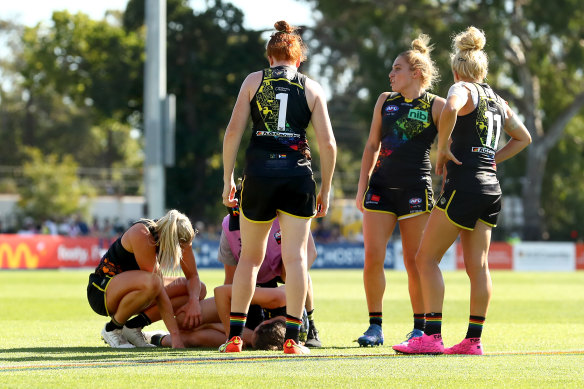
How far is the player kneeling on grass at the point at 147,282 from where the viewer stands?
7.71 metres

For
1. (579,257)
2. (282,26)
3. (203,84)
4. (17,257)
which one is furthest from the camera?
(203,84)

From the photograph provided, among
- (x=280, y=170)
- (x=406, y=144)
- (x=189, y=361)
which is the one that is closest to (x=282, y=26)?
(x=280, y=170)

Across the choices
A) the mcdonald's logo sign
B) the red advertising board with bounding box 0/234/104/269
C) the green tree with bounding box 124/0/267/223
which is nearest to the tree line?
the green tree with bounding box 124/0/267/223

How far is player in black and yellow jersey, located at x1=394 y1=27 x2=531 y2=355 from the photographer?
705 cm

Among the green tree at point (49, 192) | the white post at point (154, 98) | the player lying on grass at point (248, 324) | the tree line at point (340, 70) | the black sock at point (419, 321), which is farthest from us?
the green tree at point (49, 192)

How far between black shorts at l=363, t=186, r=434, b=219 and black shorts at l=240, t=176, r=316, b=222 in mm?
689

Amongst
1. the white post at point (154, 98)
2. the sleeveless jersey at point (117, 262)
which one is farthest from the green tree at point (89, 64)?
the sleeveless jersey at point (117, 262)

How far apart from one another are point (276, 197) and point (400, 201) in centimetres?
107

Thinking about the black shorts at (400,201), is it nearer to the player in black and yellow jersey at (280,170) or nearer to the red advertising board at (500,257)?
the player in black and yellow jersey at (280,170)

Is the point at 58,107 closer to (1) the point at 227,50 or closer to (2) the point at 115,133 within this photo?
(2) the point at 115,133

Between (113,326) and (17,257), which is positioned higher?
(113,326)

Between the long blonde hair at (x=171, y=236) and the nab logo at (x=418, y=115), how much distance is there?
73.2 inches

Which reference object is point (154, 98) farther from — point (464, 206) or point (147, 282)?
point (464, 206)

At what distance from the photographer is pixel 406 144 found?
7551 mm
